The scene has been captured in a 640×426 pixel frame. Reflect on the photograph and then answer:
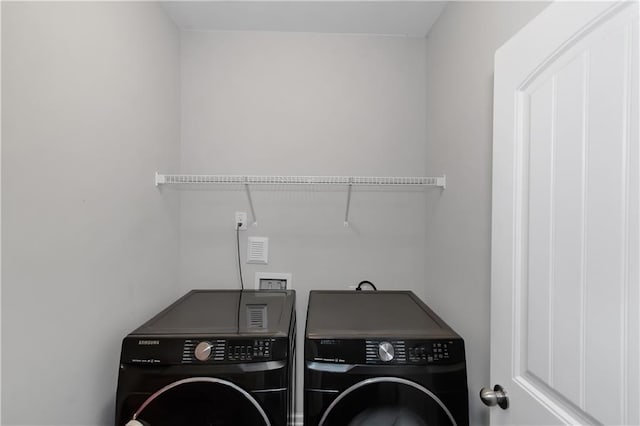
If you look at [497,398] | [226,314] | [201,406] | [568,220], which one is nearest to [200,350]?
[201,406]

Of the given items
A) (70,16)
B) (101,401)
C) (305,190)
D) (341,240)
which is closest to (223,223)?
(305,190)

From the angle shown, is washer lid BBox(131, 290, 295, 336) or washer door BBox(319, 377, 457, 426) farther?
washer lid BBox(131, 290, 295, 336)

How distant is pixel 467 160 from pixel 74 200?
5.16 ft

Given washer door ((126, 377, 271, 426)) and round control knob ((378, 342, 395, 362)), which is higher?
round control knob ((378, 342, 395, 362))

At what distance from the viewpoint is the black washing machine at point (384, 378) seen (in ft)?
3.55

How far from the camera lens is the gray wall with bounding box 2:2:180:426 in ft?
2.80

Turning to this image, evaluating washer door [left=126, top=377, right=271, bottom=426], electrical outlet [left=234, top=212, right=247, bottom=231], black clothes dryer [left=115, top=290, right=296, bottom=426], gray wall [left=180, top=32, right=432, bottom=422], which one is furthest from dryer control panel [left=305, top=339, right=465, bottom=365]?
electrical outlet [left=234, top=212, right=247, bottom=231]

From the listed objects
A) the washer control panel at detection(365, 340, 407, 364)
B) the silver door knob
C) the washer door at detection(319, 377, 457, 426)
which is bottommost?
the washer door at detection(319, 377, 457, 426)

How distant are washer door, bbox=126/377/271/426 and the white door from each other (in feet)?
2.74

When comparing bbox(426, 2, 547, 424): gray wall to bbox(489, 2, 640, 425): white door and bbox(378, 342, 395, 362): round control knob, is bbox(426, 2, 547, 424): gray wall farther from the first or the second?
bbox(378, 342, 395, 362): round control knob

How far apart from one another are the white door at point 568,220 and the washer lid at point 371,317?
318 millimetres

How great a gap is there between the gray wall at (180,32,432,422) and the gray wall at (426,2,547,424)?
183 mm

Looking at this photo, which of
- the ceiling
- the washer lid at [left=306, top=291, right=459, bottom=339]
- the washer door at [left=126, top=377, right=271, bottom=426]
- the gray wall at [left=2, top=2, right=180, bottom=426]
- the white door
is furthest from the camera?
the ceiling

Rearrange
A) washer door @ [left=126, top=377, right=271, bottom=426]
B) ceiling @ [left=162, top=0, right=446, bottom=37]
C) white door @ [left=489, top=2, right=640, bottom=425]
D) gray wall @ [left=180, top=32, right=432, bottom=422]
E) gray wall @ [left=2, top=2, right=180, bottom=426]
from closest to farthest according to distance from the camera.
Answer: white door @ [left=489, top=2, right=640, bottom=425] < gray wall @ [left=2, top=2, right=180, bottom=426] < washer door @ [left=126, top=377, right=271, bottom=426] < ceiling @ [left=162, top=0, right=446, bottom=37] < gray wall @ [left=180, top=32, right=432, bottom=422]
